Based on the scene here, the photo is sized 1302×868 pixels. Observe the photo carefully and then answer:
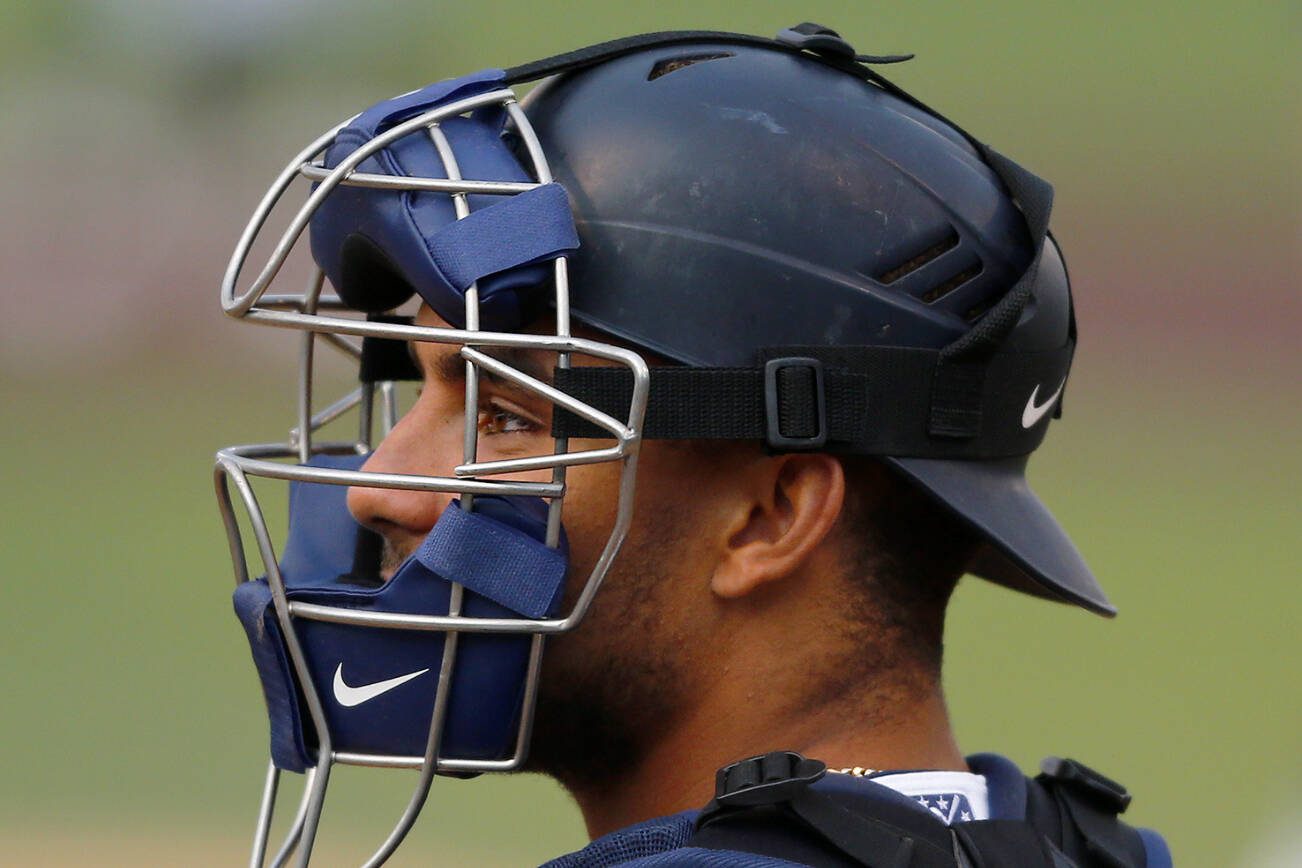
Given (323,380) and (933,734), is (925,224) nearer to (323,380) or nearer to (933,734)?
(933,734)

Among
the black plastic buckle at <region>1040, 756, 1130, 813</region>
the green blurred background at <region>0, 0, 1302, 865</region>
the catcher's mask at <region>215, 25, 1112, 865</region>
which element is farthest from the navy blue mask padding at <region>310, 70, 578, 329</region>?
the green blurred background at <region>0, 0, 1302, 865</region>

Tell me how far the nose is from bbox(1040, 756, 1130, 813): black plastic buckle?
0.89m

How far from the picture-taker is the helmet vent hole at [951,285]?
6.93 feet

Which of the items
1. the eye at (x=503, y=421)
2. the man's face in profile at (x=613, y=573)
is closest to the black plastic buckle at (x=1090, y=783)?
the man's face in profile at (x=613, y=573)

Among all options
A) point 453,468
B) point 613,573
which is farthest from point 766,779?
point 453,468

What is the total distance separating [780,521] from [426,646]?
45 centimetres

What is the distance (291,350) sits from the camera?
35.8 ft

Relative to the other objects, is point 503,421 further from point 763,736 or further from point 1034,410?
point 1034,410

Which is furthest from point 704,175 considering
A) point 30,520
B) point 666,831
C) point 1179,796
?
point 30,520

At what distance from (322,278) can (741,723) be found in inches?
33.8

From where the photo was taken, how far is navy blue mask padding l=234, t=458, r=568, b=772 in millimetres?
2014

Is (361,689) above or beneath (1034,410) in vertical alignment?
beneath

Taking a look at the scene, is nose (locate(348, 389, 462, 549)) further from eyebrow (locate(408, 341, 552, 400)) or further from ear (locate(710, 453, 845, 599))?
ear (locate(710, 453, 845, 599))

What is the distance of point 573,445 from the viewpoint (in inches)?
83.6
